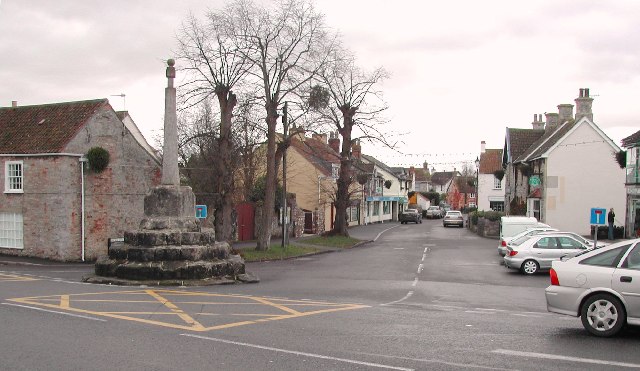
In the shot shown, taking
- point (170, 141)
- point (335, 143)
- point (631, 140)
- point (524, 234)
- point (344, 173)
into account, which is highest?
point (335, 143)

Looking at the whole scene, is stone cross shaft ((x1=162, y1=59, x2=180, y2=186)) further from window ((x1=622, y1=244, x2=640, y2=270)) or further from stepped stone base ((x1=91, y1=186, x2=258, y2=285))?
window ((x1=622, y1=244, x2=640, y2=270))

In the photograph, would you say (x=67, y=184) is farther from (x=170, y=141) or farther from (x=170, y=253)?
(x=170, y=253)

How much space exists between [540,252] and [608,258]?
1315cm

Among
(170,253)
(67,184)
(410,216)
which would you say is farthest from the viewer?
(410,216)

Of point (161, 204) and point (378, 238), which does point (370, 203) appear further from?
point (161, 204)

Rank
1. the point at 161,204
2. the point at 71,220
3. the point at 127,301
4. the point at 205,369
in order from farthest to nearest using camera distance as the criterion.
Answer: the point at 71,220 → the point at 161,204 → the point at 127,301 → the point at 205,369

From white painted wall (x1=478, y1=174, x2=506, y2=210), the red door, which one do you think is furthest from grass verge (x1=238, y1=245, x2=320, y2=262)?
white painted wall (x1=478, y1=174, x2=506, y2=210)

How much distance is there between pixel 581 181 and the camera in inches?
1668

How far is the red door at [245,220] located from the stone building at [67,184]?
10522 millimetres

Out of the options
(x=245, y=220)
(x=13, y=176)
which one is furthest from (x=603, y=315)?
(x=245, y=220)

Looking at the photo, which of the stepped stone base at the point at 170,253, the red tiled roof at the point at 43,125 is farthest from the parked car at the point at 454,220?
the stepped stone base at the point at 170,253

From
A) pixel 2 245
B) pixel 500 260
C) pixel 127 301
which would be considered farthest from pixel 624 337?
pixel 2 245

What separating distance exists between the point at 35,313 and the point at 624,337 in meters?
10.00

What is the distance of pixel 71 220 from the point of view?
88.5ft
